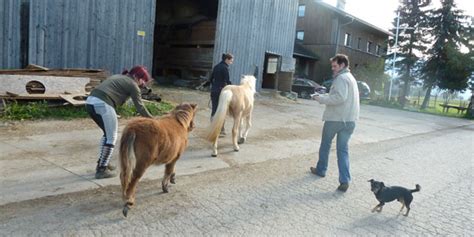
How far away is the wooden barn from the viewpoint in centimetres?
1109

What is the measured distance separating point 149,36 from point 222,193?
10374mm

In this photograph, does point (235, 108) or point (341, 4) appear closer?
point (235, 108)

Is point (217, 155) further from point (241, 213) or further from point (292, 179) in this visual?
point (241, 213)

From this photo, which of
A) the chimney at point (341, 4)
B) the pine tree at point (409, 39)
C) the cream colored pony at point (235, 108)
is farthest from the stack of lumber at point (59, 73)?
the chimney at point (341, 4)

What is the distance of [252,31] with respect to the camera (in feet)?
62.3

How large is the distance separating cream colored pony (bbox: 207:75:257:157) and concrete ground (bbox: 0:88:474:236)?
1.30ft

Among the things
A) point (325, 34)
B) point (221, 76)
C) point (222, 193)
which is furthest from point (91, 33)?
point (325, 34)

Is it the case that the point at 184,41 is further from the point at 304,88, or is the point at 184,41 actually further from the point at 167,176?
the point at 167,176

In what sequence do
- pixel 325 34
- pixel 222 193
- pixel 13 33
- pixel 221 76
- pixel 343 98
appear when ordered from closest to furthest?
pixel 222 193 → pixel 343 98 → pixel 221 76 → pixel 13 33 → pixel 325 34

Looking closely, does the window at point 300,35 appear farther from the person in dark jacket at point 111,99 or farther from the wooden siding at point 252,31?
the person in dark jacket at point 111,99

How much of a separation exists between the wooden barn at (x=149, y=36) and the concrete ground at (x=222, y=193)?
13.0ft

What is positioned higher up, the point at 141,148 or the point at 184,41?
the point at 184,41

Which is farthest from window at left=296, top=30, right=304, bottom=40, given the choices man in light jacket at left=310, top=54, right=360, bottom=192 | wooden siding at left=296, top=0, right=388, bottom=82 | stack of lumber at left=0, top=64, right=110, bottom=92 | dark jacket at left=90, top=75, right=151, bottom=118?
dark jacket at left=90, top=75, right=151, bottom=118

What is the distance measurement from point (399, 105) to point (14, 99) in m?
27.7
